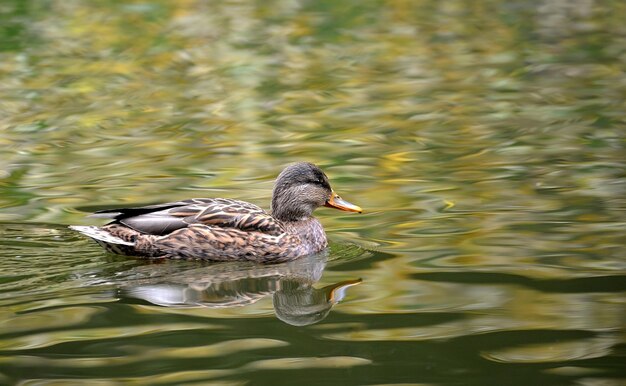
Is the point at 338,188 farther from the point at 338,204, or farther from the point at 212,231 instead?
the point at 212,231

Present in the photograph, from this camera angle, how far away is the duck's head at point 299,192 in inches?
348

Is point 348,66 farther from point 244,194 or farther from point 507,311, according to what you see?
point 507,311

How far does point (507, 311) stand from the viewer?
21.9 feet

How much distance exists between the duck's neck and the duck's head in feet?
0.40

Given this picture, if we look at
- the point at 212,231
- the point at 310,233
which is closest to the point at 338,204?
the point at 310,233

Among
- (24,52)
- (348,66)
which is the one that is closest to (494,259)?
(348,66)

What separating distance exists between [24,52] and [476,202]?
10.7 m

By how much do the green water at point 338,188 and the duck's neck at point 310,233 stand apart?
0.14m

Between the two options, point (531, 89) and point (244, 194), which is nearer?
point (244, 194)

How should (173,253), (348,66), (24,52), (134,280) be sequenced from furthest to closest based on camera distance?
(24,52) → (348,66) → (173,253) → (134,280)

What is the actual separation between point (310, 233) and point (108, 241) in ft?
4.72

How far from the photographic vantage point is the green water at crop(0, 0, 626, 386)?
238 inches

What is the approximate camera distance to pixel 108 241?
8.17 m

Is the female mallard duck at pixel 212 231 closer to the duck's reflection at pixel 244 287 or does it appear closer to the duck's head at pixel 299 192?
the duck's head at pixel 299 192
